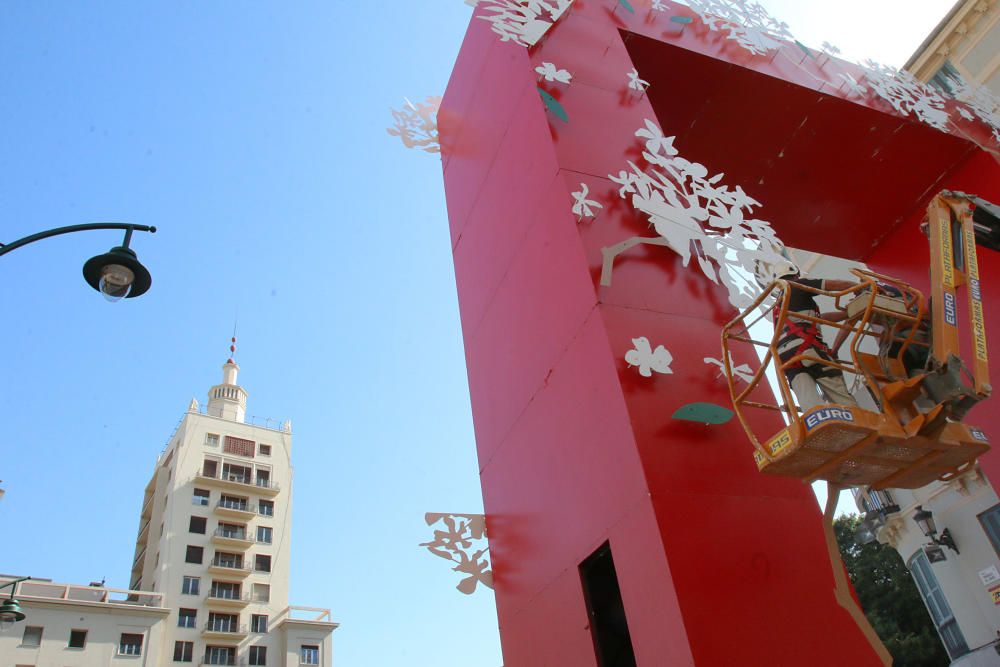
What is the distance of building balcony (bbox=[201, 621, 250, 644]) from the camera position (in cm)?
3778

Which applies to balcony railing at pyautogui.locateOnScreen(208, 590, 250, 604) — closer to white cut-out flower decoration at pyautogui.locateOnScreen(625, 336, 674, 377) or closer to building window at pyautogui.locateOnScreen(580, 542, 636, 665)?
building window at pyautogui.locateOnScreen(580, 542, 636, 665)

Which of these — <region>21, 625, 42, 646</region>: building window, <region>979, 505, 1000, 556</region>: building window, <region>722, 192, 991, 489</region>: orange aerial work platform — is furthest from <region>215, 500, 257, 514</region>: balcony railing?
<region>722, 192, 991, 489</region>: orange aerial work platform

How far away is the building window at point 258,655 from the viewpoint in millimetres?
38869

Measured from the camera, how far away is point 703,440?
Result: 18.2 feet

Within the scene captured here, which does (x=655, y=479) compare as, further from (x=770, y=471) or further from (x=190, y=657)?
(x=190, y=657)

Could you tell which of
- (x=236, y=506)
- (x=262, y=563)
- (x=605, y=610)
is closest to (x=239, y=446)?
(x=236, y=506)

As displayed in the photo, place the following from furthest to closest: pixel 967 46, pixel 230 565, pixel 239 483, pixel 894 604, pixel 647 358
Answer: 1. pixel 239 483
2. pixel 230 565
3. pixel 894 604
4. pixel 967 46
5. pixel 647 358

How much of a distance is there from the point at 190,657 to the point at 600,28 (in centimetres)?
3774

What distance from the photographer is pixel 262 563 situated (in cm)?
4259

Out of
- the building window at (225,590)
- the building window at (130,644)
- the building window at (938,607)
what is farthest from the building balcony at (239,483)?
the building window at (938,607)

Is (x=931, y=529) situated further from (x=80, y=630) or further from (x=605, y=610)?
(x=80, y=630)

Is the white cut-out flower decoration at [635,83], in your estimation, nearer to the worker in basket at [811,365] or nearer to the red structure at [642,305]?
the red structure at [642,305]

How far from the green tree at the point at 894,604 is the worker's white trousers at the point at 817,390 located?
23774 mm

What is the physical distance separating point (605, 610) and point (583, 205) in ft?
11.5
